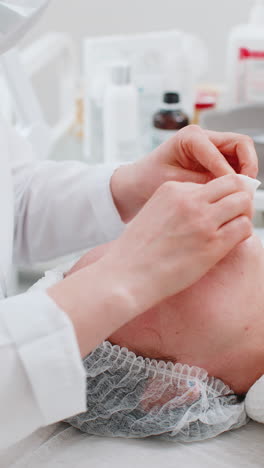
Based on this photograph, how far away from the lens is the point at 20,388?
0.63 meters

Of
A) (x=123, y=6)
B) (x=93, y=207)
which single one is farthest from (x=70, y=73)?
(x=93, y=207)

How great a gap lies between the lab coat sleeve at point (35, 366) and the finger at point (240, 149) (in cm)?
35

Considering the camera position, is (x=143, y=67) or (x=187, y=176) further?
(x=143, y=67)

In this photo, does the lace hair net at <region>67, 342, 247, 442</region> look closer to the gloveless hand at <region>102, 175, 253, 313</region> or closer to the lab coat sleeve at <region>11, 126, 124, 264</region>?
the gloveless hand at <region>102, 175, 253, 313</region>

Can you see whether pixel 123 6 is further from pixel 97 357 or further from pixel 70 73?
pixel 97 357

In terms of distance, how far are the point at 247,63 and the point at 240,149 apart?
78 centimetres

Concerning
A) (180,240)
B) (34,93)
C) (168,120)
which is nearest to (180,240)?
(180,240)

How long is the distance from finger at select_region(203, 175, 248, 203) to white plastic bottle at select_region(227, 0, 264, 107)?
903mm

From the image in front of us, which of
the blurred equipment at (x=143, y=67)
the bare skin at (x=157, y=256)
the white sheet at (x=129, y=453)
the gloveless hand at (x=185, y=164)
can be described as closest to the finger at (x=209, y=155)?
the gloveless hand at (x=185, y=164)

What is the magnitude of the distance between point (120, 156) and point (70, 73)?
1.89 ft

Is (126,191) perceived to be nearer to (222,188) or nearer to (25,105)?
(222,188)

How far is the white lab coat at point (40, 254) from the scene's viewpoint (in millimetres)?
630

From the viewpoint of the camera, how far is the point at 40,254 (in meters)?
1.15

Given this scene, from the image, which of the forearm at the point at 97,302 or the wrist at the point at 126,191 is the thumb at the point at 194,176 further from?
the forearm at the point at 97,302
